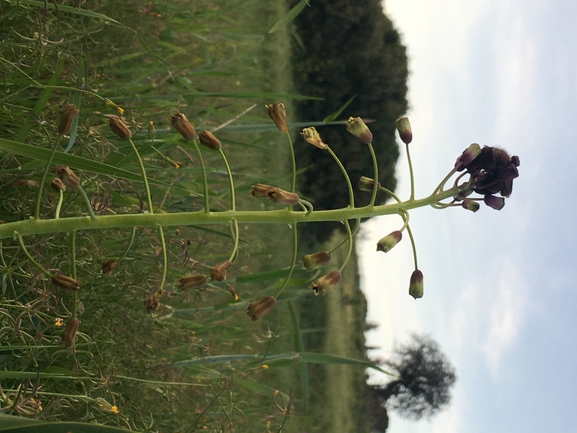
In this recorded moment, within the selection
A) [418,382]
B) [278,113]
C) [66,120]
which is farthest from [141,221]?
[418,382]

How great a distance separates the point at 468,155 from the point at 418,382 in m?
7.48

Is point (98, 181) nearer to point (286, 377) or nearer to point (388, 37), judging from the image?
point (286, 377)

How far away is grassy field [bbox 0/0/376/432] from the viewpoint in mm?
2154

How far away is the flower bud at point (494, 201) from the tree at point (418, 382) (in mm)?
6979

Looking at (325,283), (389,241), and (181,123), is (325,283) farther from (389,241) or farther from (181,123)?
(181,123)

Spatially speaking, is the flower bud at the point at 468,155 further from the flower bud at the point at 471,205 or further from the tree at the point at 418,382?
the tree at the point at 418,382

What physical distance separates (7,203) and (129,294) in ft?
2.79

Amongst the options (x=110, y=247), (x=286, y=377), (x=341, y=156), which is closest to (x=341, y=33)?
(x=341, y=156)

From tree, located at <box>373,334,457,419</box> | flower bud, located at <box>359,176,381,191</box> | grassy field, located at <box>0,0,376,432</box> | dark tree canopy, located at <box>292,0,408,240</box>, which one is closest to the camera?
flower bud, located at <box>359,176,381,191</box>

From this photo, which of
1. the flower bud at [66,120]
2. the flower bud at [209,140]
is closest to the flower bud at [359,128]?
the flower bud at [209,140]

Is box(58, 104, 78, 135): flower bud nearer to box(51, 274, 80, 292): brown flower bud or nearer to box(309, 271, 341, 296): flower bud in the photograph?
box(51, 274, 80, 292): brown flower bud

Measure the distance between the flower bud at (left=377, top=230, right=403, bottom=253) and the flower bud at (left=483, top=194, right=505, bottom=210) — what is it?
333 mm

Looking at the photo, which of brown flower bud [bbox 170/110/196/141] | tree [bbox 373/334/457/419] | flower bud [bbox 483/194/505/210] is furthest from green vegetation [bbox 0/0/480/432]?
tree [bbox 373/334/457/419]

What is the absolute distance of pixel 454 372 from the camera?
344 inches
